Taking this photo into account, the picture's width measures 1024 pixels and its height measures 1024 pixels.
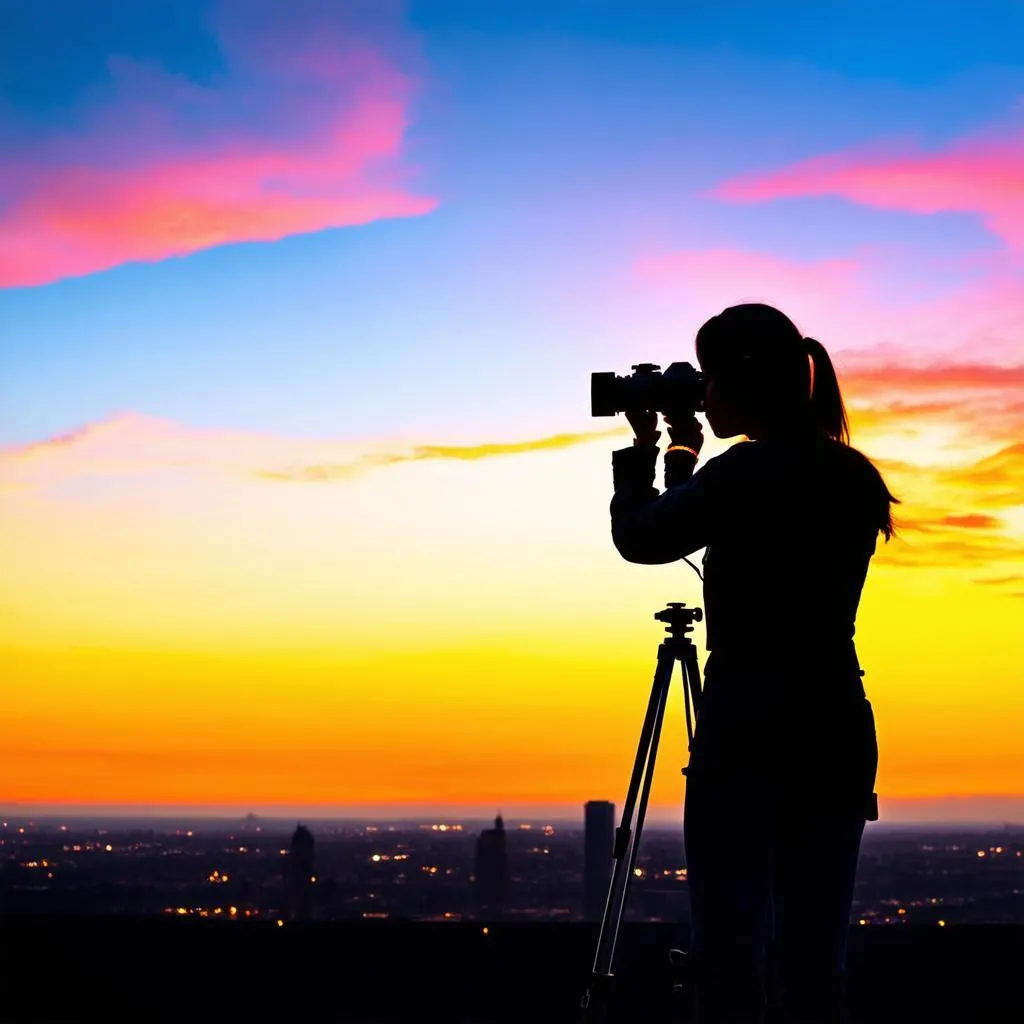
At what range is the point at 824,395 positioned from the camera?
285cm

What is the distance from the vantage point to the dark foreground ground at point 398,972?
588 centimetres

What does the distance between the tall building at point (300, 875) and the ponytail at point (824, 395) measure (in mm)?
59690

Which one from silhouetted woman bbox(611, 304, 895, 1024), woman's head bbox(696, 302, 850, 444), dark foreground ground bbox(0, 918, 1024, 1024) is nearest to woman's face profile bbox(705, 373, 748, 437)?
woman's head bbox(696, 302, 850, 444)

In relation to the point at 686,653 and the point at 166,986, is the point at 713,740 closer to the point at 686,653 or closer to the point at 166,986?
the point at 686,653

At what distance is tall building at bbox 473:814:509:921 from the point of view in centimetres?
6188

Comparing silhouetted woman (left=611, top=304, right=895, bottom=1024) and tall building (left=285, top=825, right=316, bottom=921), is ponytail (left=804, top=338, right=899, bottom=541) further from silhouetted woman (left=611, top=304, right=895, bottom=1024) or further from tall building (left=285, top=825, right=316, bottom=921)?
tall building (left=285, top=825, right=316, bottom=921)

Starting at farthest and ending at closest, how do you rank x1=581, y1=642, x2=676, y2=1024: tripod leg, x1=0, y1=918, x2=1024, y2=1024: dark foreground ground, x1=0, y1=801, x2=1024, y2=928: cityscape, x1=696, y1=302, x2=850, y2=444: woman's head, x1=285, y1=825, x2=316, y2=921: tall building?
1. x1=285, y1=825, x2=316, y2=921: tall building
2. x1=0, y1=801, x2=1024, y2=928: cityscape
3. x1=0, y1=918, x2=1024, y2=1024: dark foreground ground
4. x1=581, y1=642, x2=676, y2=1024: tripod leg
5. x1=696, y1=302, x2=850, y2=444: woman's head

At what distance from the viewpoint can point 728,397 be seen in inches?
110

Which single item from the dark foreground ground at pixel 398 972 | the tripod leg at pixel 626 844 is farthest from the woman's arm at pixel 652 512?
the dark foreground ground at pixel 398 972

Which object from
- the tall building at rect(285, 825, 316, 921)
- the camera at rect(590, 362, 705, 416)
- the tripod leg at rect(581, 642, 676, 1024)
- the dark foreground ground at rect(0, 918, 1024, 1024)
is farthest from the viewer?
the tall building at rect(285, 825, 316, 921)

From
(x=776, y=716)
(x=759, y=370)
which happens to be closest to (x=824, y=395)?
(x=759, y=370)

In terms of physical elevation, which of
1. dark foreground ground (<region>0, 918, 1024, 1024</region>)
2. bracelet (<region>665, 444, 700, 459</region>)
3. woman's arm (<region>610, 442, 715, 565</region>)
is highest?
bracelet (<region>665, 444, 700, 459</region>)

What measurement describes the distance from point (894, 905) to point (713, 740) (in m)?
46.1

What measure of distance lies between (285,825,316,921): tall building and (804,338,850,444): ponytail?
196 ft
